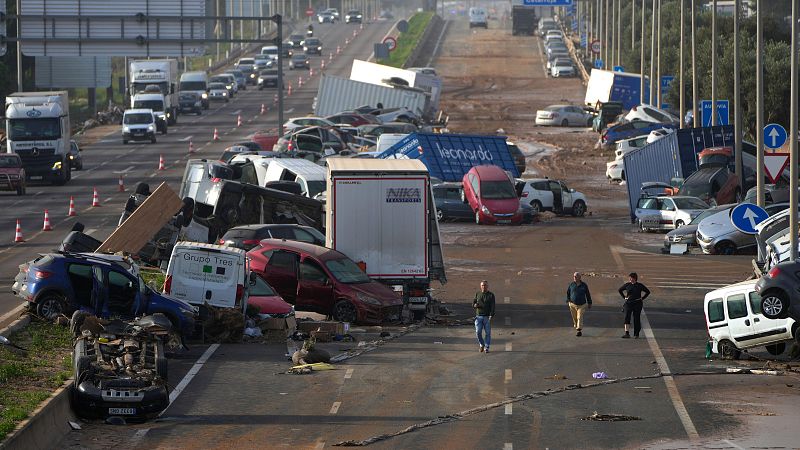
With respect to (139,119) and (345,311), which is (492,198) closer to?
(345,311)

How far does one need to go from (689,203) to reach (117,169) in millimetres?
28556

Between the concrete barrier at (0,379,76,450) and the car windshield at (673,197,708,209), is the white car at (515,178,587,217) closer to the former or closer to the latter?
the car windshield at (673,197,708,209)

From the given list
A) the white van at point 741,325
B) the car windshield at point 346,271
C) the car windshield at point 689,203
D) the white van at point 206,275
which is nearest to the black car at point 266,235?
the car windshield at point 346,271

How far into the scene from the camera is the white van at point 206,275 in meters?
27.0

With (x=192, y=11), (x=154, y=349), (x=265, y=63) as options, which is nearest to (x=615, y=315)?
(x=154, y=349)

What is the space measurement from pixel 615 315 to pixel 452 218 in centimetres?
1777

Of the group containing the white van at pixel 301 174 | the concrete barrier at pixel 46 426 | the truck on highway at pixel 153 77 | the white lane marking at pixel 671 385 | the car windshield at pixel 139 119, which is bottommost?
the white lane marking at pixel 671 385

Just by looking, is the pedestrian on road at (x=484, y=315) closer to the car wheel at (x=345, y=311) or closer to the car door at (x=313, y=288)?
the car wheel at (x=345, y=311)

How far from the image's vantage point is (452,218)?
159ft

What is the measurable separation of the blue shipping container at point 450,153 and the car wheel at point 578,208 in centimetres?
406

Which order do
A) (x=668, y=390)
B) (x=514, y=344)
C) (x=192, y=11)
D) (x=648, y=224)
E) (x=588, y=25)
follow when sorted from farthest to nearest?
1. (x=588, y=25)
2. (x=192, y=11)
3. (x=648, y=224)
4. (x=514, y=344)
5. (x=668, y=390)

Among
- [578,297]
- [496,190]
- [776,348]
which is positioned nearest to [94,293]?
[578,297]

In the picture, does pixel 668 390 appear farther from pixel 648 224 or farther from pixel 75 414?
pixel 648 224

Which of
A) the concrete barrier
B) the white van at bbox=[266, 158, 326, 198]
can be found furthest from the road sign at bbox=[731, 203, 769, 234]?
the concrete barrier
